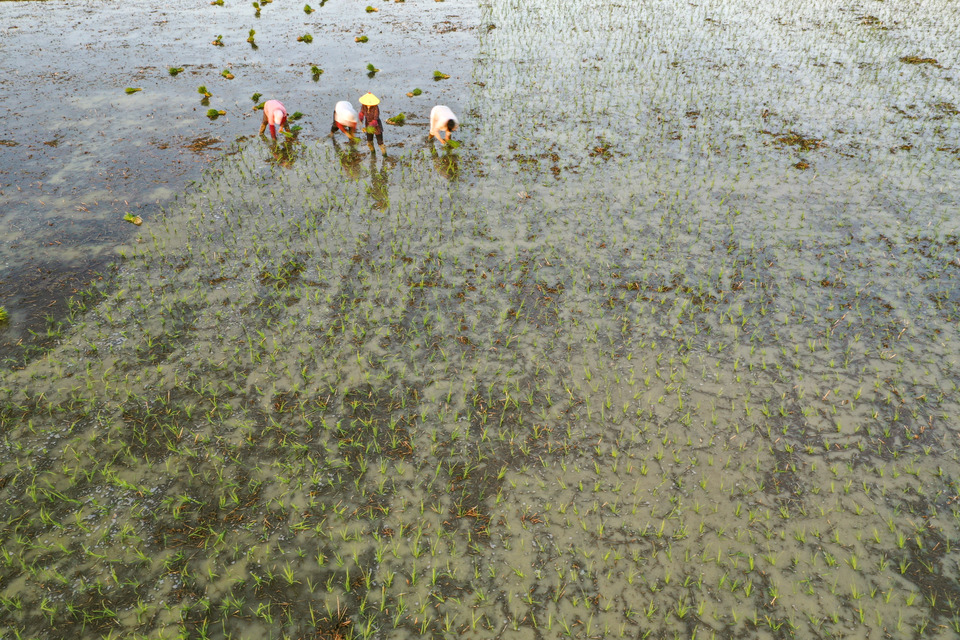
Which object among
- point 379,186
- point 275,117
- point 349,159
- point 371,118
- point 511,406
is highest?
point 371,118

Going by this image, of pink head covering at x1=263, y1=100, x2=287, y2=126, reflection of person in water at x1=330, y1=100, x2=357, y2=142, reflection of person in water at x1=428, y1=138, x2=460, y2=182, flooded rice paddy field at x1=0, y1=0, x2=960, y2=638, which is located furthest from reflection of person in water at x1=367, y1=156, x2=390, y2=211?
pink head covering at x1=263, y1=100, x2=287, y2=126

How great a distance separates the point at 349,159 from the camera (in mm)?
8914

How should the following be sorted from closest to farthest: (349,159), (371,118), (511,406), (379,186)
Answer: (511,406)
(379,186)
(371,118)
(349,159)

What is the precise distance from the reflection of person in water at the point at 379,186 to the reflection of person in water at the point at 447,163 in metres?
0.94

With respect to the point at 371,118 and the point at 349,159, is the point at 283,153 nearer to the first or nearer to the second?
the point at 349,159

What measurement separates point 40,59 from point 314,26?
25.2 feet

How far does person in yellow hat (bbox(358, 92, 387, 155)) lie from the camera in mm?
8125

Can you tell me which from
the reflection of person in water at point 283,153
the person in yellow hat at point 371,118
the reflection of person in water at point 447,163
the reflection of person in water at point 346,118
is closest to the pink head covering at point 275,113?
the reflection of person in water at point 283,153

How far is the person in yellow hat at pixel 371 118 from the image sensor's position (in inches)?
320

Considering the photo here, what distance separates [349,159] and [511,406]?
6353 mm

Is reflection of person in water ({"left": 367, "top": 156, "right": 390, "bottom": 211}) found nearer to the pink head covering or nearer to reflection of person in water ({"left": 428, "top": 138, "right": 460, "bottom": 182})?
reflection of person in water ({"left": 428, "top": 138, "right": 460, "bottom": 182})

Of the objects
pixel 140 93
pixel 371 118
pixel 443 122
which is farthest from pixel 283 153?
pixel 140 93

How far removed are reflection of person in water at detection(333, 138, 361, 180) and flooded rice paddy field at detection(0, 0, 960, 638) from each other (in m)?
0.12

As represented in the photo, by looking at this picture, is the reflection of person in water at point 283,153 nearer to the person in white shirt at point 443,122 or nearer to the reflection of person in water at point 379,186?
the reflection of person in water at point 379,186
